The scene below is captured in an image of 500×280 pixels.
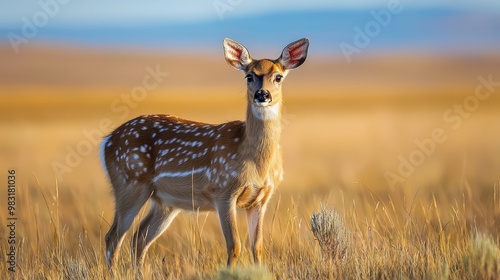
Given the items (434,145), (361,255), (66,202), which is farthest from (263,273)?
(434,145)

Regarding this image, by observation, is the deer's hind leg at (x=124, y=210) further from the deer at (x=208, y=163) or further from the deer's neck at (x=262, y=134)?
the deer's neck at (x=262, y=134)

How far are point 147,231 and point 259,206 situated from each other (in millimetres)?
1268

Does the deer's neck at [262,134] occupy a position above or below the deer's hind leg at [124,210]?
above

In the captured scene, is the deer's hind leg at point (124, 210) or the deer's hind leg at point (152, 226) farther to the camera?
the deer's hind leg at point (152, 226)

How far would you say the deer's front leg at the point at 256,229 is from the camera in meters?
9.68

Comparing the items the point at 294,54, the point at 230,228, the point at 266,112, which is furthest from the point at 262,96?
the point at 230,228

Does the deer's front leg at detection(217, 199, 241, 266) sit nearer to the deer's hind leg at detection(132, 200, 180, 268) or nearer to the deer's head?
the deer's head

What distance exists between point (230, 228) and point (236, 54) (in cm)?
174

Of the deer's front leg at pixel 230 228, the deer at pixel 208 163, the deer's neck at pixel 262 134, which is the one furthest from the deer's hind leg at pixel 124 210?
the deer's neck at pixel 262 134

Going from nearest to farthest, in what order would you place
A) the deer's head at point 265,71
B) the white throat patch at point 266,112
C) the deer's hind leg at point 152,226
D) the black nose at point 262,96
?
the black nose at point 262,96
the deer's head at point 265,71
the white throat patch at point 266,112
the deer's hind leg at point 152,226

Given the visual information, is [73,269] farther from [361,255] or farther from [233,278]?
[361,255]

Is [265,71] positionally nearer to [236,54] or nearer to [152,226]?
[236,54]

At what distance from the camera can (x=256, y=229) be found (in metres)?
9.78

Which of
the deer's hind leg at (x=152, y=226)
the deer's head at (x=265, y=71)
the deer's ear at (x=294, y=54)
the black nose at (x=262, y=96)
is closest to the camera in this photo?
the black nose at (x=262, y=96)
